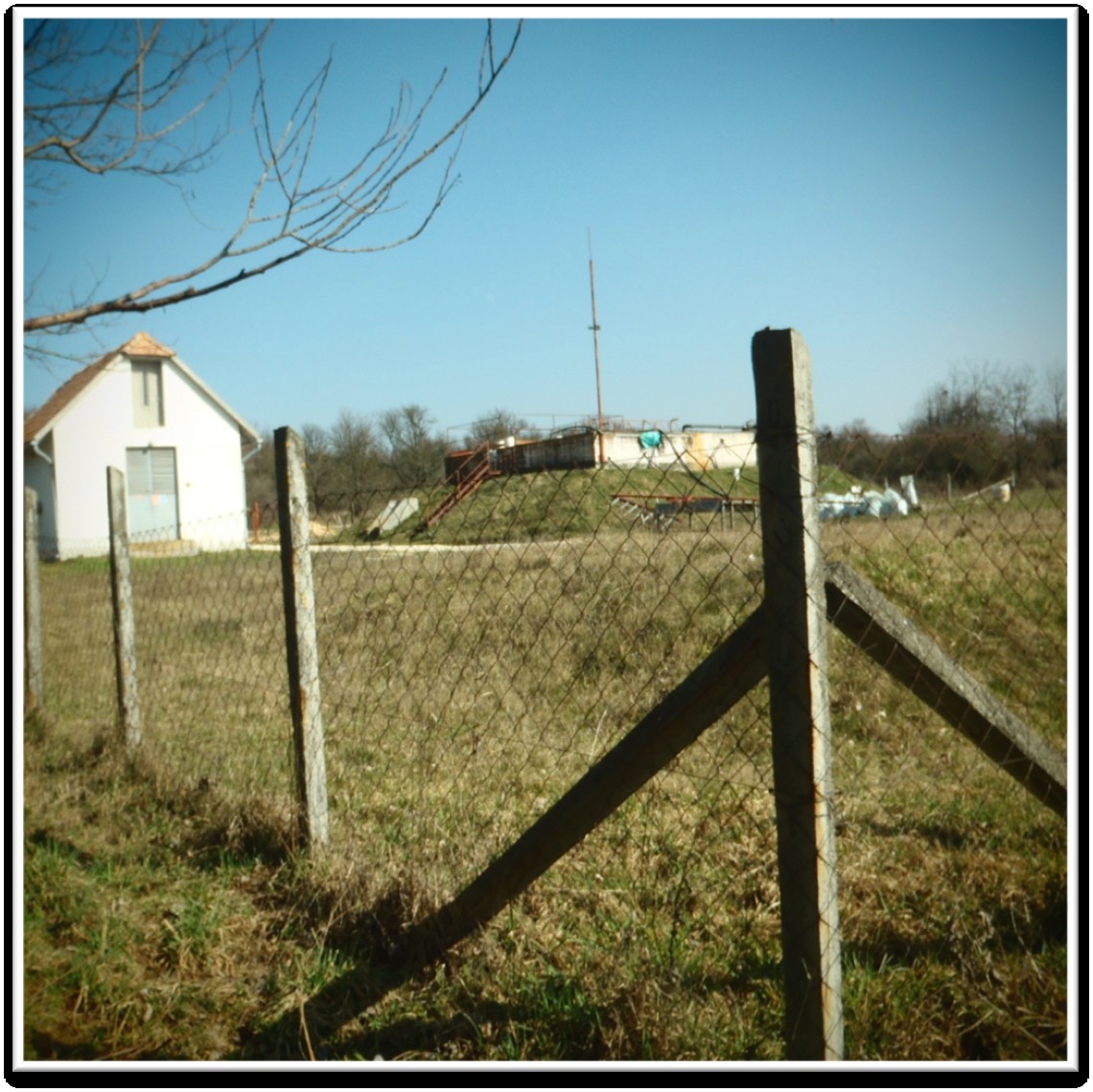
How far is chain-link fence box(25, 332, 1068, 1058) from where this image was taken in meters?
1.75

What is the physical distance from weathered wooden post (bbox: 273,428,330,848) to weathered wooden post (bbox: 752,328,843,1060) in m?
1.87

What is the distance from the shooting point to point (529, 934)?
98.0 inches

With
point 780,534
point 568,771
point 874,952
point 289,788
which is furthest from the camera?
point 568,771

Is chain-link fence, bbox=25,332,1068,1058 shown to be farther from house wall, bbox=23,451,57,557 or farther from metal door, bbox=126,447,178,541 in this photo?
metal door, bbox=126,447,178,541

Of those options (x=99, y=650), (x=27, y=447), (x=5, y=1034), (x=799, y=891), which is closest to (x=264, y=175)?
(x=799, y=891)

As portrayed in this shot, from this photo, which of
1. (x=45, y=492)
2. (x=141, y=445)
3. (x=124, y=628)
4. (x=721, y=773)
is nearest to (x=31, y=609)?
(x=124, y=628)

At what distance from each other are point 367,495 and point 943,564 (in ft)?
19.5

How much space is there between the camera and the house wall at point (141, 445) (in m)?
22.8

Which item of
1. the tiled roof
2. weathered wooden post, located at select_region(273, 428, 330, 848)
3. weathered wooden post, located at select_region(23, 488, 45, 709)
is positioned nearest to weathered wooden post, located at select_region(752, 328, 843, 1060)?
weathered wooden post, located at select_region(273, 428, 330, 848)

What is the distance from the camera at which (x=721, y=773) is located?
398 cm

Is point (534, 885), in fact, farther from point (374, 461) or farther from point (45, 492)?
point (45, 492)

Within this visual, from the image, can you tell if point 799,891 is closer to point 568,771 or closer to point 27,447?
point 568,771

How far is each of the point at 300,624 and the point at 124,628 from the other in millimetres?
1915
